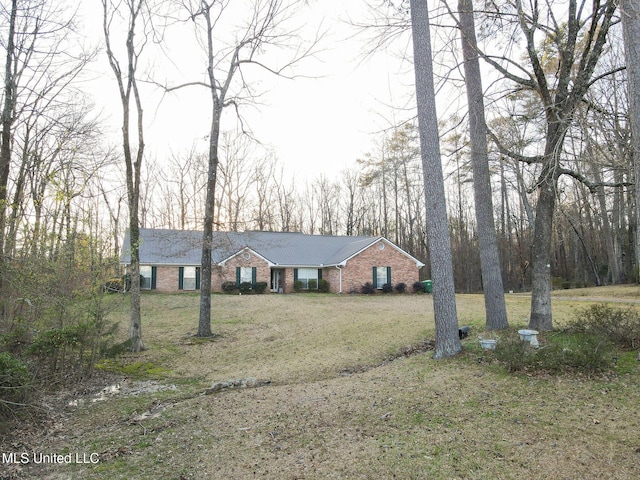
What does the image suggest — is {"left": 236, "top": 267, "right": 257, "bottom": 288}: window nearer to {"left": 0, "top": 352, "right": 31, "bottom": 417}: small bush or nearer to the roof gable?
the roof gable

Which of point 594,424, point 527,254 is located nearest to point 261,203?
point 527,254

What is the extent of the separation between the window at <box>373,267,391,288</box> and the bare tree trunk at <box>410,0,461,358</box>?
63.3ft

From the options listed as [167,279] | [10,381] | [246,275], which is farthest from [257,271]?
[10,381]

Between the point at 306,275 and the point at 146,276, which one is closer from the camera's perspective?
the point at 146,276

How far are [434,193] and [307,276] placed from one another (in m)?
20.4

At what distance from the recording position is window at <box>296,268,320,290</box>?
27.5 m

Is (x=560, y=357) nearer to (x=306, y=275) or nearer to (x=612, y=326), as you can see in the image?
(x=612, y=326)

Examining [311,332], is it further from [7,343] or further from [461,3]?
[461,3]

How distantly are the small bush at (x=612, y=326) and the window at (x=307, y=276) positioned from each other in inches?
797

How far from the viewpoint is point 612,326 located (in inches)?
280

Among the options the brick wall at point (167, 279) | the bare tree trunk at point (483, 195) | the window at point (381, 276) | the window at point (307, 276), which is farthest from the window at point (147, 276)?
the bare tree trunk at point (483, 195)

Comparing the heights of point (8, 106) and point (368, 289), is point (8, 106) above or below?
above

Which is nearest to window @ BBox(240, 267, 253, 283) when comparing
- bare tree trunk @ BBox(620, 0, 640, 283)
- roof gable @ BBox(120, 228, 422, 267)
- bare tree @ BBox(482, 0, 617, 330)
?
roof gable @ BBox(120, 228, 422, 267)

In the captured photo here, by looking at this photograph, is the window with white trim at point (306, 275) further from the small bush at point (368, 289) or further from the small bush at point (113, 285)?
the small bush at point (113, 285)
